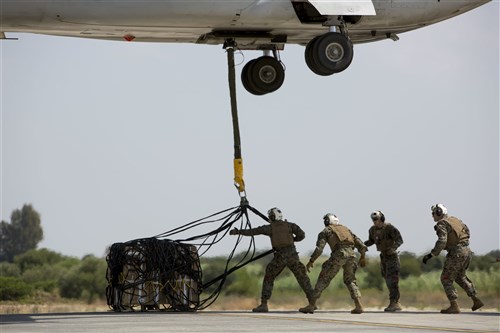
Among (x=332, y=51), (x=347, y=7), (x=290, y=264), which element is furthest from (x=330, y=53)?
(x=290, y=264)

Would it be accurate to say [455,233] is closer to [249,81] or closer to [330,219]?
[330,219]

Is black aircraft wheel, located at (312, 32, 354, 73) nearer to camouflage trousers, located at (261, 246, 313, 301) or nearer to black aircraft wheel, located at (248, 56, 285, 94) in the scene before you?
black aircraft wheel, located at (248, 56, 285, 94)

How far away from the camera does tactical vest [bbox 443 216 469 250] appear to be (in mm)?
24156

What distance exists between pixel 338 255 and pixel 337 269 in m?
0.25

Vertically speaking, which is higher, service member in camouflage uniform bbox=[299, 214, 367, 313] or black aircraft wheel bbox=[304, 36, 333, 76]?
black aircraft wheel bbox=[304, 36, 333, 76]

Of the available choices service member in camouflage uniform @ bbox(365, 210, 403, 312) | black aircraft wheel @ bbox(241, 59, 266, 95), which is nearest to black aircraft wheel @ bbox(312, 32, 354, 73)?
black aircraft wheel @ bbox(241, 59, 266, 95)

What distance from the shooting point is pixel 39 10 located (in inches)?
939

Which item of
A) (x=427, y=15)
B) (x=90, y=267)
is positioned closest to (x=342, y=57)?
(x=427, y=15)

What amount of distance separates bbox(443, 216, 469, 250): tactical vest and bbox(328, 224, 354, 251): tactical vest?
65.7 inches

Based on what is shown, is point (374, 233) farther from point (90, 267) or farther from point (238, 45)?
point (90, 267)

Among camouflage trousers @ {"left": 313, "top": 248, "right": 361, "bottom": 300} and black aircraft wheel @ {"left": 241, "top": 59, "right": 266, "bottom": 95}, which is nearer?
camouflage trousers @ {"left": 313, "top": 248, "right": 361, "bottom": 300}

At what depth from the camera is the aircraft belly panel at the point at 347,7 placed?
82.8 feet

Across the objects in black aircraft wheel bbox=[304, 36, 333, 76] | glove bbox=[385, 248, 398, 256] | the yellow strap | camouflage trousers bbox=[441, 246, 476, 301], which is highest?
black aircraft wheel bbox=[304, 36, 333, 76]

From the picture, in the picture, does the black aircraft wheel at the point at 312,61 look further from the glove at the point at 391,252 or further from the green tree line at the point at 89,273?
the green tree line at the point at 89,273
